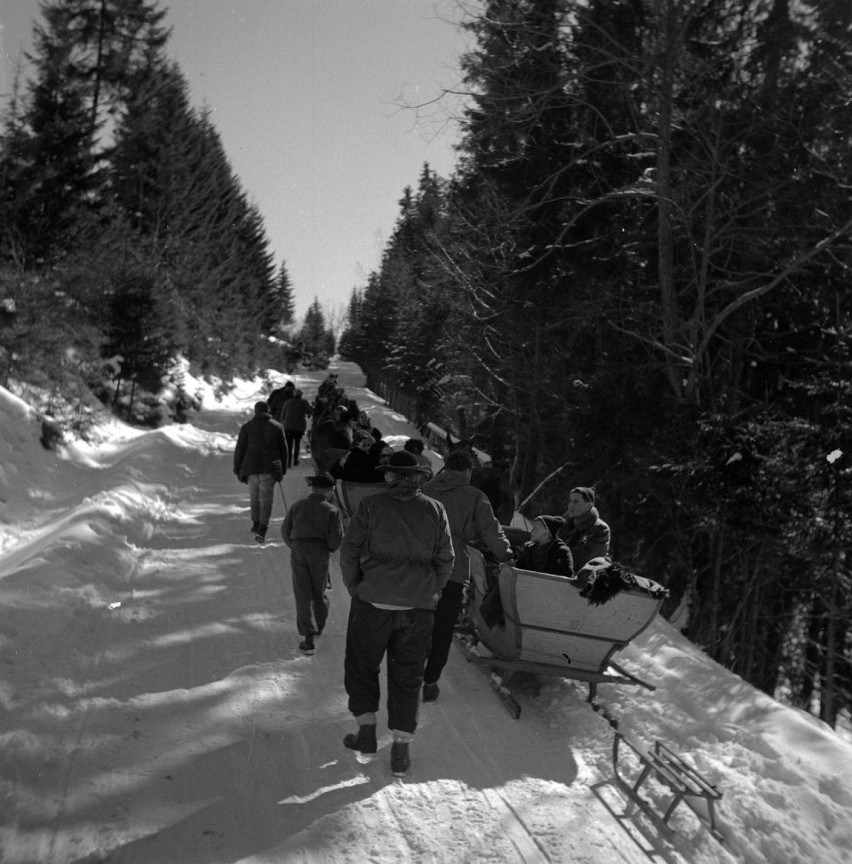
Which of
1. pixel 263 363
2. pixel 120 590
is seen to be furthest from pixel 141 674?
pixel 263 363

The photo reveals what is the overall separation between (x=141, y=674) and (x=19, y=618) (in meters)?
1.10

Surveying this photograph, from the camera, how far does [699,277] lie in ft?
40.1

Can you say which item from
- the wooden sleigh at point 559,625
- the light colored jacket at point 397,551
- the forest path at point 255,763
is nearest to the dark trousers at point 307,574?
the forest path at point 255,763

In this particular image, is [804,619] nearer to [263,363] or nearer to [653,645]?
[653,645]

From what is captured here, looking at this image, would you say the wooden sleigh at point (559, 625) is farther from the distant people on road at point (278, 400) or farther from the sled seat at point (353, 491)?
the distant people on road at point (278, 400)

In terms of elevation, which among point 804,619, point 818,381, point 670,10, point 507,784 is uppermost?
point 670,10

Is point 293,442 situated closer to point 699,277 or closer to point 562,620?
point 699,277

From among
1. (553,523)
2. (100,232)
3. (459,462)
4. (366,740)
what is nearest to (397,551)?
(366,740)

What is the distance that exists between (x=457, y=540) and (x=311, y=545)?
4.74 ft

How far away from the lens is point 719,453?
1013cm

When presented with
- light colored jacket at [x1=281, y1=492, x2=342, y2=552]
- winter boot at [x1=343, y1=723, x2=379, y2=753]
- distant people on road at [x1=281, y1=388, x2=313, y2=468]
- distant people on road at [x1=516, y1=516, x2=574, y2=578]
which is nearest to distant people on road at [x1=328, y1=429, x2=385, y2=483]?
light colored jacket at [x1=281, y1=492, x2=342, y2=552]

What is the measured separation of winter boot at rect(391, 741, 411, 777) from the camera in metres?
4.54

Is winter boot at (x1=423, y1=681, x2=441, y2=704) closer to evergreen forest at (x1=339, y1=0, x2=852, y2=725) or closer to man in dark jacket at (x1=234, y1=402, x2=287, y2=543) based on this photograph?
evergreen forest at (x1=339, y1=0, x2=852, y2=725)

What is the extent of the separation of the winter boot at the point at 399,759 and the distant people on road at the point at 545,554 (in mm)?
1892
